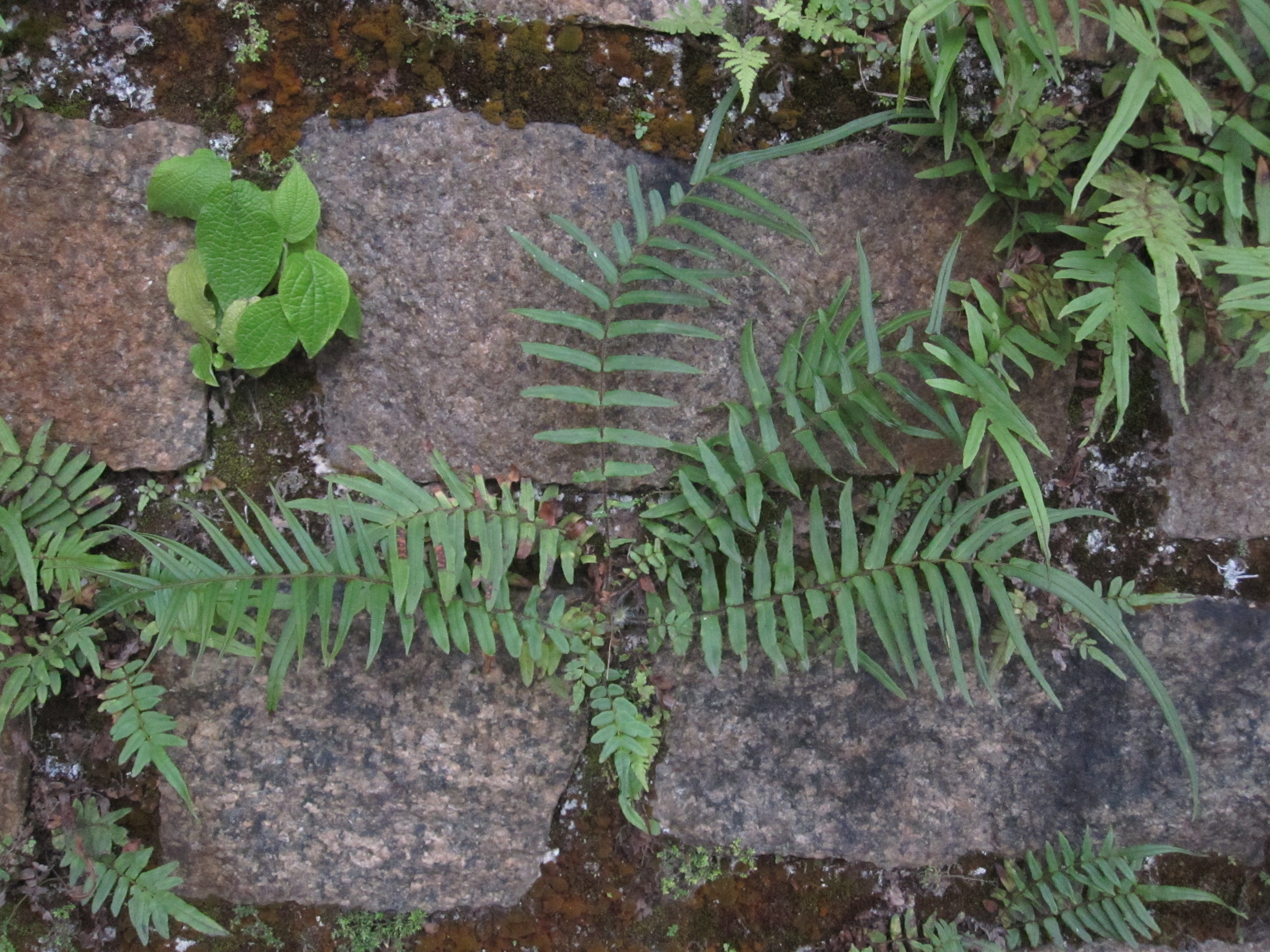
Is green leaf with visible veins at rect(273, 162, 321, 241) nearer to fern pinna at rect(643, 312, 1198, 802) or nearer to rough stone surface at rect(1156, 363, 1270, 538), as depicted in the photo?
fern pinna at rect(643, 312, 1198, 802)

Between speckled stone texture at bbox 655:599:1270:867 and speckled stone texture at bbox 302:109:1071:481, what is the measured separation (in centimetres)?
65

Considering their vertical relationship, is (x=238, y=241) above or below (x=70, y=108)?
below

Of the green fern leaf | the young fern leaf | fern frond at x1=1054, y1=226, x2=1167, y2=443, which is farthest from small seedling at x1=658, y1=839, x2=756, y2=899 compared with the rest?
the green fern leaf

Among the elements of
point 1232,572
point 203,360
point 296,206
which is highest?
point 296,206

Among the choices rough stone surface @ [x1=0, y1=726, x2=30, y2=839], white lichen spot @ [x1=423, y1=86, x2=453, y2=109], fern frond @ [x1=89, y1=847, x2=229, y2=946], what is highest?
white lichen spot @ [x1=423, y1=86, x2=453, y2=109]

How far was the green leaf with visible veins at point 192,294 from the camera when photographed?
6.18ft

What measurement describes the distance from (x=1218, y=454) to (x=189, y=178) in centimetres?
254

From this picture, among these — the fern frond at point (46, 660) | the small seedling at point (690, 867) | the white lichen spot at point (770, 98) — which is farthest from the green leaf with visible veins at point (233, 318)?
the small seedling at point (690, 867)

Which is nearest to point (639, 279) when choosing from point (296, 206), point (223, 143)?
point (296, 206)

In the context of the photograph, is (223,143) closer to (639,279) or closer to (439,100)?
(439,100)

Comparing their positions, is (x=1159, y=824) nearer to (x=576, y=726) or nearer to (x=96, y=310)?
(x=576, y=726)

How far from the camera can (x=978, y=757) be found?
2182 mm

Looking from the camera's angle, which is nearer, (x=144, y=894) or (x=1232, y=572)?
(x=144, y=894)

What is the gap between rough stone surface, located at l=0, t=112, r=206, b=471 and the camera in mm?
1872
